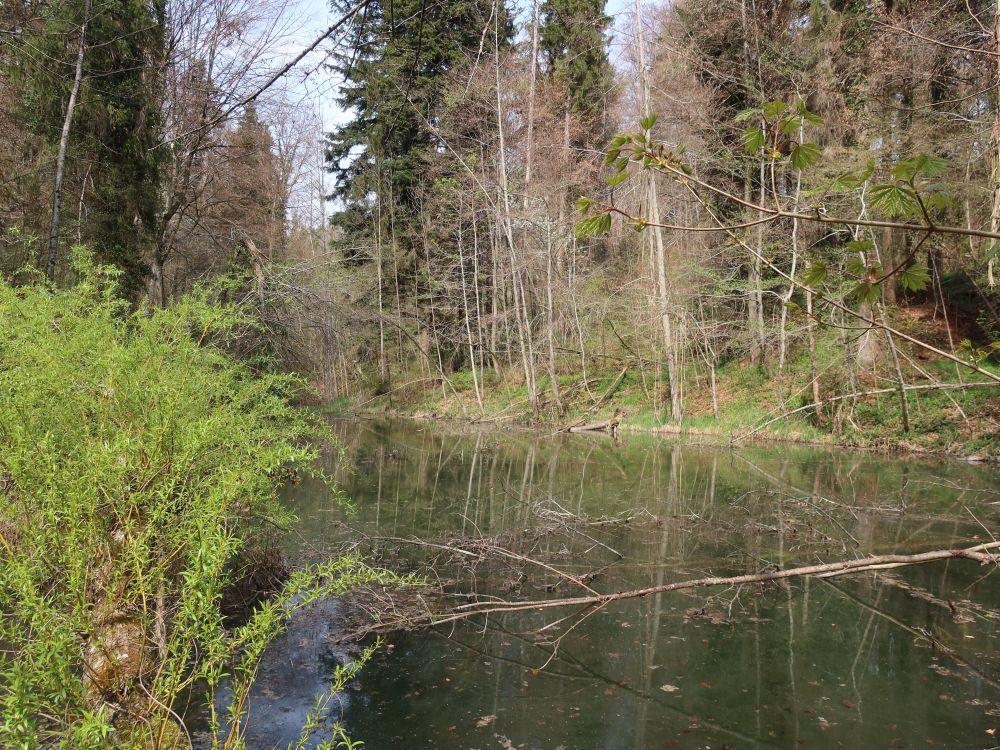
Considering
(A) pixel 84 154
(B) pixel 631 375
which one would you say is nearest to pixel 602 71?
(B) pixel 631 375

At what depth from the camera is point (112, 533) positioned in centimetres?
263

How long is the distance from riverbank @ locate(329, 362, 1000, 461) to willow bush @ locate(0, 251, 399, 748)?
7214 millimetres

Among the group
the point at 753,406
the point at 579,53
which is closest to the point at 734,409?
the point at 753,406

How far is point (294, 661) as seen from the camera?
4398 mm

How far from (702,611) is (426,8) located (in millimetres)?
4781

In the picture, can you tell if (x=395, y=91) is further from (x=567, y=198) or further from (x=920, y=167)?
(x=567, y=198)

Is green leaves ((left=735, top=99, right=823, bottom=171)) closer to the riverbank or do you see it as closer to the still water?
the still water

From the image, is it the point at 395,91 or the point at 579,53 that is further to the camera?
the point at 579,53

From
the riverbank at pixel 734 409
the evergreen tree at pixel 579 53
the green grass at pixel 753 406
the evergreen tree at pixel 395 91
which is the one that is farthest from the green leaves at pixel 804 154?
the evergreen tree at pixel 579 53

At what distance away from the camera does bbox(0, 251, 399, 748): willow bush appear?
6.09 feet

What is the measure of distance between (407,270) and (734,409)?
15.0 m

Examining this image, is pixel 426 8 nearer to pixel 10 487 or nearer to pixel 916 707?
pixel 10 487

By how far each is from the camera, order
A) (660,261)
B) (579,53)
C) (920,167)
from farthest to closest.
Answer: (579,53), (660,261), (920,167)

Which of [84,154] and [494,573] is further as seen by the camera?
[84,154]
